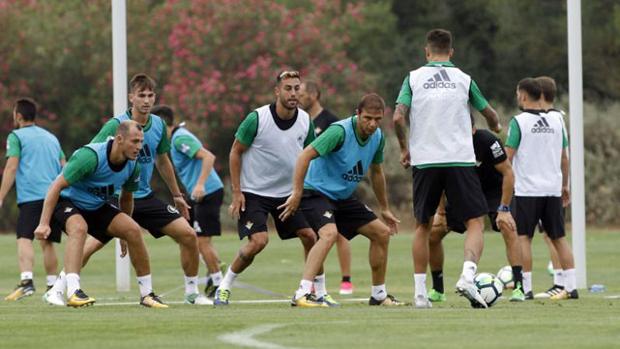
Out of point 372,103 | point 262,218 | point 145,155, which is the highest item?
point 372,103

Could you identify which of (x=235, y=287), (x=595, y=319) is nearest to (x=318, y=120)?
(x=235, y=287)

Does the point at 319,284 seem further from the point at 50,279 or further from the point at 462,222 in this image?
the point at 50,279

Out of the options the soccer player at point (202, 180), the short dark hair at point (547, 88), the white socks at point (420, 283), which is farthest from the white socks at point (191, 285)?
the short dark hair at point (547, 88)

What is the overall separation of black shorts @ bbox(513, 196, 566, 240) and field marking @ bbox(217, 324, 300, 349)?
5437 millimetres

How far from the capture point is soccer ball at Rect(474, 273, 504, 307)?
12.9m

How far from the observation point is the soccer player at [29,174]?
1730cm

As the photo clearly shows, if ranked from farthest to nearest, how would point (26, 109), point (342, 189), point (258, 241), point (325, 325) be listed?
point (26, 109) → point (258, 241) → point (342, 189) → point (325, 325)

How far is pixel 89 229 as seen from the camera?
539 inches

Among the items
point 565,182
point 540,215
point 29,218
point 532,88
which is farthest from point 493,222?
point 29,218

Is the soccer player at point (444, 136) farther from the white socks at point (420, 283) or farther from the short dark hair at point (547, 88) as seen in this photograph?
the short dark hair at point (547, 88)

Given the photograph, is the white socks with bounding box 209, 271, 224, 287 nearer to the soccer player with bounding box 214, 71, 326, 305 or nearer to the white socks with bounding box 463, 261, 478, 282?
the soccer player with bounding box 214, 71, 326, 305

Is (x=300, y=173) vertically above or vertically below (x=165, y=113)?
below

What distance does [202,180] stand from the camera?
55.3ft

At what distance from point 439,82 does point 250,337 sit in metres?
3.74
